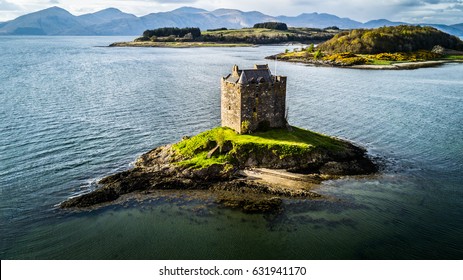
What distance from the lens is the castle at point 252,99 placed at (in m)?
50.9

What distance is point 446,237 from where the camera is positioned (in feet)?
110

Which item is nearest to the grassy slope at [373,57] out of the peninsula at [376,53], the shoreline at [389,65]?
the peninsula at [376,53]

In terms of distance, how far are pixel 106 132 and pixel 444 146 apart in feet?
174

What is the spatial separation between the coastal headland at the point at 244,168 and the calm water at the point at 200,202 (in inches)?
Result: 87.1

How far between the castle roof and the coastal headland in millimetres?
7162

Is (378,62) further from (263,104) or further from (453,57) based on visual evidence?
(263,104)

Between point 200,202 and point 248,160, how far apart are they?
10425 mm

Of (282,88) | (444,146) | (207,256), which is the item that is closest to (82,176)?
(207,256)

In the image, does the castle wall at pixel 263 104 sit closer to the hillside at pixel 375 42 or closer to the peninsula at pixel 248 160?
the peninsula at pixel 248 160

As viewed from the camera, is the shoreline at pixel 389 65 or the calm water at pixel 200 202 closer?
the calm water at pixel 200 202

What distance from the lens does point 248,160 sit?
1893 inches

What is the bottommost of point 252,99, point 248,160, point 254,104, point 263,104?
point 248,160

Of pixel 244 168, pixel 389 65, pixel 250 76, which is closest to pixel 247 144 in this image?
pixel 244 168

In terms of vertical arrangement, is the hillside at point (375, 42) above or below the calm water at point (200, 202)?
above
